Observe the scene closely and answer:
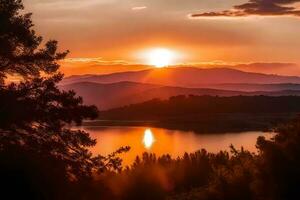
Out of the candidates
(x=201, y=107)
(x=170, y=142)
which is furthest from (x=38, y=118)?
(x=201, y=107)

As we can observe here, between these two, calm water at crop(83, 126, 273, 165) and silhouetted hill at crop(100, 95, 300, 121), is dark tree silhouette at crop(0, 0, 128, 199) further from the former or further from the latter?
silhouetted hill at crop(100, 95, 300, 121)

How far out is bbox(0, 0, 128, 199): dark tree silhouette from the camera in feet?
57.5

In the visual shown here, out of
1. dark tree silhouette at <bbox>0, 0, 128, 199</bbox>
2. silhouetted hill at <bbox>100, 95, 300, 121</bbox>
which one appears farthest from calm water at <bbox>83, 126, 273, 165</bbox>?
Answer: silhouetted hill at <bbox>100, 95, 300, 121</bbox>

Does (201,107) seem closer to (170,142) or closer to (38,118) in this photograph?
(170,142)

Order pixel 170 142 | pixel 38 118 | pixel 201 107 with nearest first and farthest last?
pixel 38 118 < pixel 170 142 < pixel 201 107

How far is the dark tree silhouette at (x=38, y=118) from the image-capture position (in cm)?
1753

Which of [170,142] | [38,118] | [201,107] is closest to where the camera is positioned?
[38,118]

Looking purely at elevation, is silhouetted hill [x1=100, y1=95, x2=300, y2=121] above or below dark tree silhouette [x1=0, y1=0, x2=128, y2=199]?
above

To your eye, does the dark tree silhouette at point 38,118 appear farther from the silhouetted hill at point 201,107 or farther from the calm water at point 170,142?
the silhouetted hill at point 201,107

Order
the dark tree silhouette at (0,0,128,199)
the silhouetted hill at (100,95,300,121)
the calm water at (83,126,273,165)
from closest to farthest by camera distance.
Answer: the dark tree silhouette at (0,0,128,199)
the calm water at (83,126,273,165)
the silhouetted hill at (100,95,300,121)

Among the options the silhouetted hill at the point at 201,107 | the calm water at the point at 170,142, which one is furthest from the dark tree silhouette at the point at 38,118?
the silhouetted hill at the point at 201,107

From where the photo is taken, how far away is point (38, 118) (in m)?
19.1

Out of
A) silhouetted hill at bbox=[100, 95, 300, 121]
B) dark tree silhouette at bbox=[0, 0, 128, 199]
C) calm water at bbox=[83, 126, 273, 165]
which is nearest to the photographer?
dark tree silhouette at bbox=[0, 0, 128, 199]

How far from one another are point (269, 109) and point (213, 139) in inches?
2492
